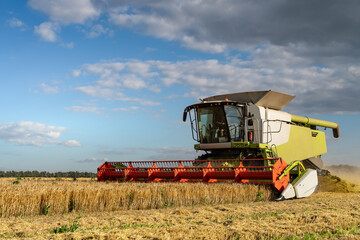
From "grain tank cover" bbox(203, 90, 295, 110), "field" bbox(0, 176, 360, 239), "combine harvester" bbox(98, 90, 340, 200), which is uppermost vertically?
"grain tank cover" bbox(203, 90, 295, 110)

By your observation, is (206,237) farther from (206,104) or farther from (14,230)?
(206,104)

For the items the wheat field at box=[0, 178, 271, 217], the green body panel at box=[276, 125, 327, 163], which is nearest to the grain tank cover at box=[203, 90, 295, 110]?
the green body panel at box=[276, 125, 327, 163]

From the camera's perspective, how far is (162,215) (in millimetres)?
5516

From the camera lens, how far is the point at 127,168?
1073 centimetres

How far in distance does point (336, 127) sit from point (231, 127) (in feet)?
25.3

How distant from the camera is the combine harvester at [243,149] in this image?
28.5 ft

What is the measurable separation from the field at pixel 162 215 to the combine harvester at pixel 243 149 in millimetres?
818

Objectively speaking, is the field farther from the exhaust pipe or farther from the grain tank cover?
the exhaust pipe

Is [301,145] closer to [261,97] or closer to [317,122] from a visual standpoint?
[317,122]

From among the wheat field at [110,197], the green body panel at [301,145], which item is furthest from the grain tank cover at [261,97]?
the wheat field at [110,197]

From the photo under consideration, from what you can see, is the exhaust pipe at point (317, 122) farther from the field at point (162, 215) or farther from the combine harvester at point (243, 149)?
the field at point (162, 215)

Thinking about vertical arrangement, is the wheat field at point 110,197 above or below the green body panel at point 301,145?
below

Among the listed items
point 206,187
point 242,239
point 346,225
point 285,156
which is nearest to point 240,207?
point 206,187

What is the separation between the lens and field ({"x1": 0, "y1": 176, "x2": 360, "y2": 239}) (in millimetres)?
4125
